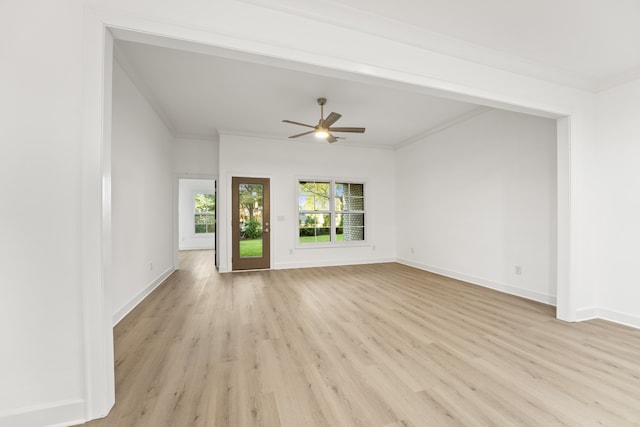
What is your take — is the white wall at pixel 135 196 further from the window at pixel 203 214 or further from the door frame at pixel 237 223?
the window at pixel 203 214

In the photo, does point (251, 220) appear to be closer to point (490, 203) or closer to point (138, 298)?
point (138, 298)

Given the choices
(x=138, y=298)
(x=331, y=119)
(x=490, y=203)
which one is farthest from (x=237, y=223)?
(x=490, y=203)

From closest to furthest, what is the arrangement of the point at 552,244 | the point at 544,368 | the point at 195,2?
the point at 195,2, the point at 544,368, the point at 552,244

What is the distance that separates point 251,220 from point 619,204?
5.70 meters

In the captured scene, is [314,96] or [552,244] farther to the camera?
[314,96]

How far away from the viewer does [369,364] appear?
2043 millimetres

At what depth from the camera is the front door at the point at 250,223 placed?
562cm

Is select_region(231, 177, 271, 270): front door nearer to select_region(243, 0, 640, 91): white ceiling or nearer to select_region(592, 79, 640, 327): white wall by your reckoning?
select_region(243, 0, 640, 91): white ceiling

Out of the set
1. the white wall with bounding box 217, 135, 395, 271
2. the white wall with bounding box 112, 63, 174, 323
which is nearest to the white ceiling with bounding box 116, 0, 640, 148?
the white wall with bounding box 112, 63, 174, 323

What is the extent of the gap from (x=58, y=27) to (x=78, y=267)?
4.55ft

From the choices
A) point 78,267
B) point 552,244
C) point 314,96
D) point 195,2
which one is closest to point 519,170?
point 552,244

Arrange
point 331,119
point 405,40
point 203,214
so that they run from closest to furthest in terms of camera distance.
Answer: point 405,40, point 331,119, point 203,214

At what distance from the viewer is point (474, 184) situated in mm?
4523

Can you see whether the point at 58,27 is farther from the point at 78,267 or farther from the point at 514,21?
the point at 514,21
